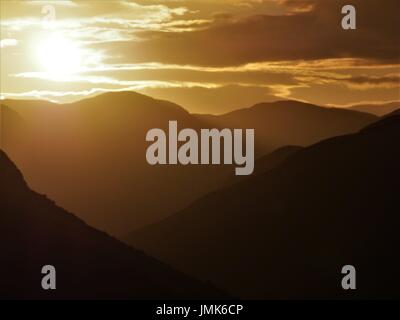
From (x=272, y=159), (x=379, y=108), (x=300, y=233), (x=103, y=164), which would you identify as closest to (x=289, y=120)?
(x=272, y=159)

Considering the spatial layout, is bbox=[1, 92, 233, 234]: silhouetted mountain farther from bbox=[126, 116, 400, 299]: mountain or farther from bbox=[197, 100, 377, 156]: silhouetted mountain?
bbox=[197, 100, 377, 156]: silhouetted mountain

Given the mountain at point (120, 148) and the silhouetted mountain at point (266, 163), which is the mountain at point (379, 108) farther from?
the silhouetted mountain at point (266, 163)

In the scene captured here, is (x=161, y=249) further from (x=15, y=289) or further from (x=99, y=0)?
(x=99, y=0)

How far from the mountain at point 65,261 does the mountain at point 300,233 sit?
146mm

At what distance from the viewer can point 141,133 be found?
457cm

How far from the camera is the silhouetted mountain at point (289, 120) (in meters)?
4.55

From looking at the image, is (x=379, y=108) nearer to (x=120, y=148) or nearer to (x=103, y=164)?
(x=120, y=148)

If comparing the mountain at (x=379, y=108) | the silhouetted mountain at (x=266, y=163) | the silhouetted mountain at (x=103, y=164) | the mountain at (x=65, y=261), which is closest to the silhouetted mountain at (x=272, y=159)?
the silhouetted mountain at (x=266, y=163)

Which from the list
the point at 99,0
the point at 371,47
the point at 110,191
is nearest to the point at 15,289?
the point at 110,191

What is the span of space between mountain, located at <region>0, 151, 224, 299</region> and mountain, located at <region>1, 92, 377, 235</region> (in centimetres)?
11

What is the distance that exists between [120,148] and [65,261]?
0.93 m

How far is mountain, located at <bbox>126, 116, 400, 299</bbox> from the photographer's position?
457cm

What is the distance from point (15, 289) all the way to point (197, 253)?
138cm

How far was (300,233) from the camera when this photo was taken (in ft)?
15.2
